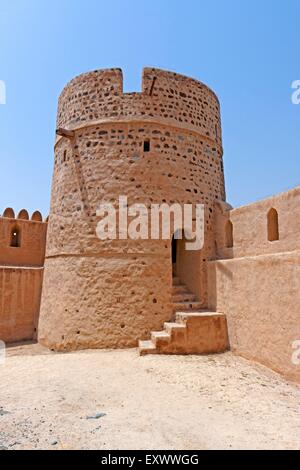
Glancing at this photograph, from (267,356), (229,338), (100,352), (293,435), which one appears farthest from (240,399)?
(100,352)

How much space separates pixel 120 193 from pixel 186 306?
351 centimetres

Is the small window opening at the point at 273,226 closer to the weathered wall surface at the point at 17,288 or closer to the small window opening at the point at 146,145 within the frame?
the small window opening at the point at 146,145

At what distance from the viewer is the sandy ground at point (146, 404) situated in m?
3.68

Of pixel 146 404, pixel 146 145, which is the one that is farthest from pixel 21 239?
pixel 146 404

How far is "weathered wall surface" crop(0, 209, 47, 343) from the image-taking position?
9.88m

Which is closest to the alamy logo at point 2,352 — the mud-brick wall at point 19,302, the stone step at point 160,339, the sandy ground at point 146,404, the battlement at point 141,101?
the mud-brick wall at point 19,302

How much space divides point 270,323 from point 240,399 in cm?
198

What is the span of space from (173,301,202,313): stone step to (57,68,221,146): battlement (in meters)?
5.05

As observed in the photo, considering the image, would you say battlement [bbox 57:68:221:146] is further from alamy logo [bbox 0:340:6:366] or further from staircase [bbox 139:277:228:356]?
alamy logo [bbox 0:340:6:366]

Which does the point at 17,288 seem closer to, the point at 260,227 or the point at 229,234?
the point at 229,234

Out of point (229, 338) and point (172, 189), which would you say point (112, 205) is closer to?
point (172, 189)

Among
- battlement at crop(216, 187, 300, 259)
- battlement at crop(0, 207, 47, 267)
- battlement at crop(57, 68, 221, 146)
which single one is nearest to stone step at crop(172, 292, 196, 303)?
battlement at crop(216, 187, 300, 259)

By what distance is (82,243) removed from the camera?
29.0ft

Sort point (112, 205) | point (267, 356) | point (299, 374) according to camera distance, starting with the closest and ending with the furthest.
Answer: point (299, 374)
point (267, 356)
point (112, 205)
